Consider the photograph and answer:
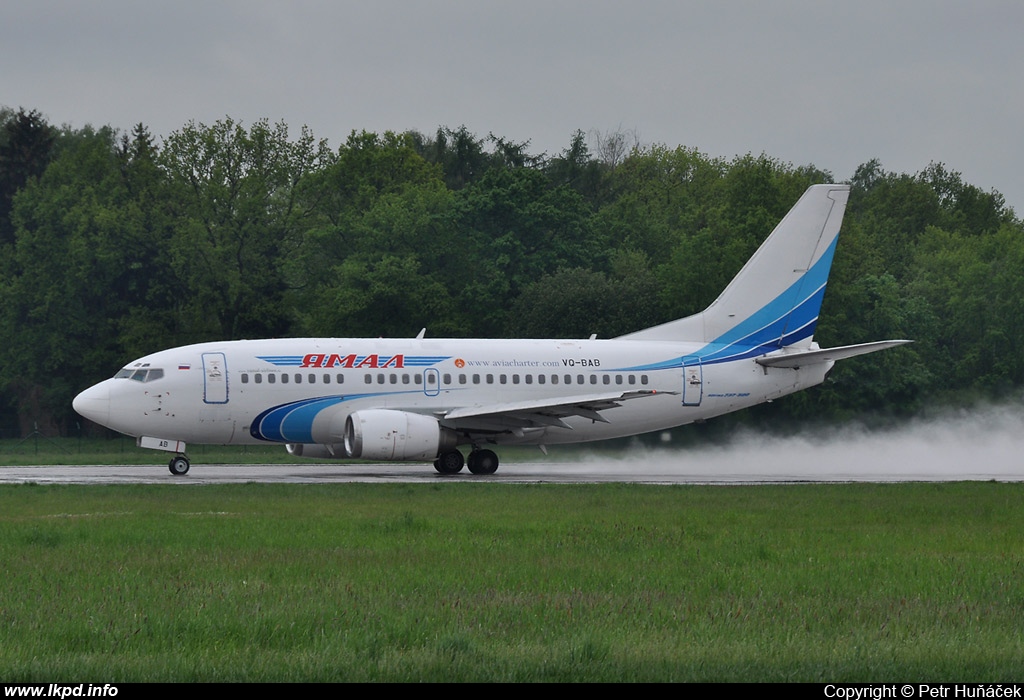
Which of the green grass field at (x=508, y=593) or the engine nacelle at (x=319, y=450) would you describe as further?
the engine nacelle at (x=319, y=450)

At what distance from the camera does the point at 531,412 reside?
120 feet

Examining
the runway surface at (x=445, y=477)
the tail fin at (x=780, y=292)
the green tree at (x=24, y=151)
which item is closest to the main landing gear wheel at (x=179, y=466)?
the runway surface at (x=445, y=477)

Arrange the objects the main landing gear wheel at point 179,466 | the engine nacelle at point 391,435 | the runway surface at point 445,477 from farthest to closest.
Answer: the main landing gear wheel at point 179,466
the engine nacelle at point 391,435
the runway surface at point 445,477

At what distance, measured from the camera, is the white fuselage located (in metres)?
36.3

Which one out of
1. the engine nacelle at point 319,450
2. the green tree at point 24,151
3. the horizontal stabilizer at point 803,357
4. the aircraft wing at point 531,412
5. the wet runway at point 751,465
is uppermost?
the green tree at point 24,151

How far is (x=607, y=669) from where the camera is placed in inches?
440

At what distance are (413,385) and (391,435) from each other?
8.12 feet

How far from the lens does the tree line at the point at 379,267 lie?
62281mm

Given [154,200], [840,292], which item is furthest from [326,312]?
[840,292]

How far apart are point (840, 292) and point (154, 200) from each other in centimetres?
3848

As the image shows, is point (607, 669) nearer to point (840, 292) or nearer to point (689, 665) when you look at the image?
point (689, 665)

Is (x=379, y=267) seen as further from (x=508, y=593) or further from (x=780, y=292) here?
(x=508, y=593)

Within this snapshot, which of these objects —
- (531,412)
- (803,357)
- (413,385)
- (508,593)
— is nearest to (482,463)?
(531,412)

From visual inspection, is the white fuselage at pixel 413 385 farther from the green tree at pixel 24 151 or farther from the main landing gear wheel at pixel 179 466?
the green tree at pixel 24 151
